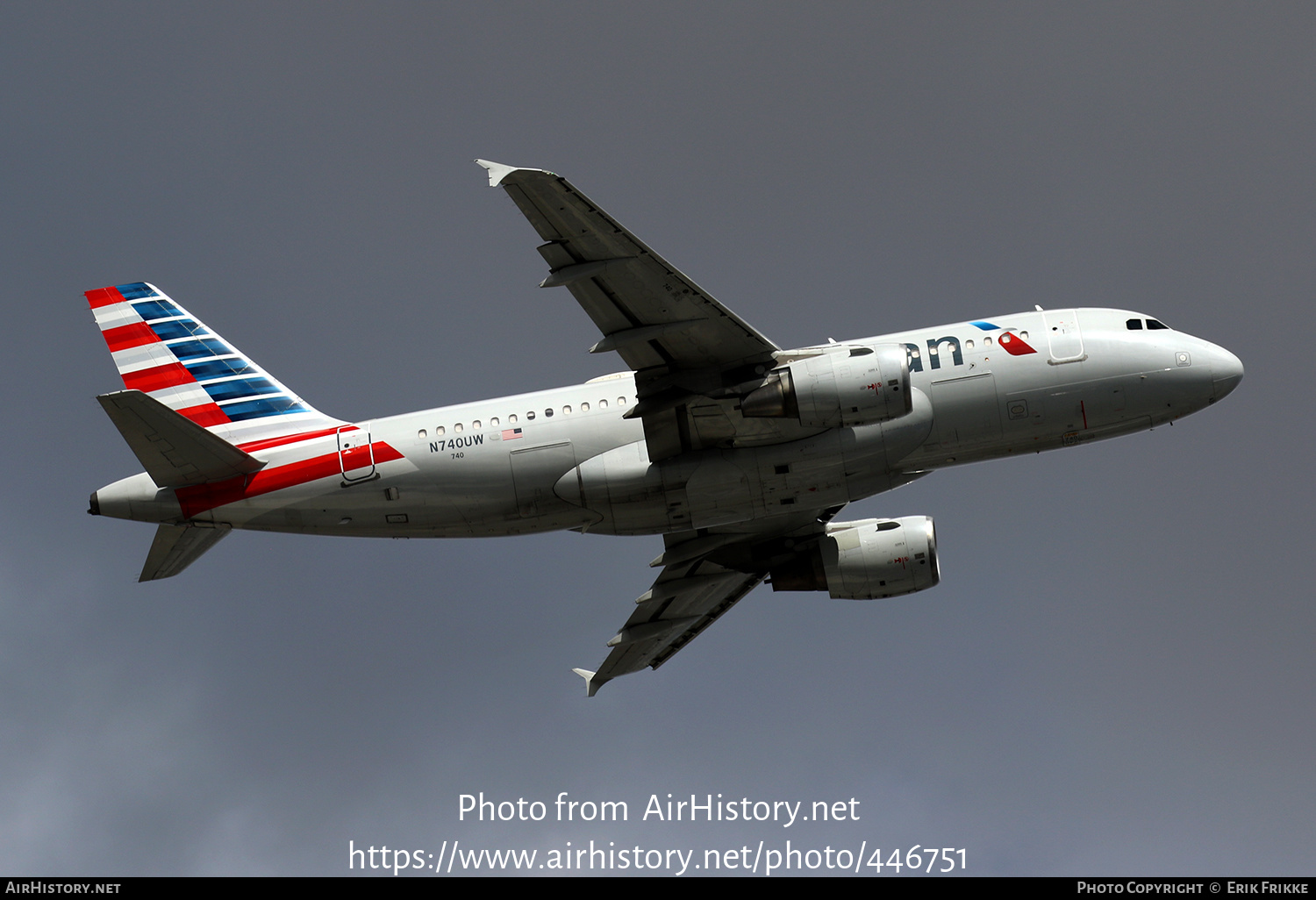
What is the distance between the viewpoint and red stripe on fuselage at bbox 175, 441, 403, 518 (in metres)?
36.1

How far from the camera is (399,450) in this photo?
3650 centimetres

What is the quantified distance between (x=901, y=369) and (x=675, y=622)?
Answer: 45.1 feet

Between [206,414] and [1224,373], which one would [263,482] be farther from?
[1224,373]

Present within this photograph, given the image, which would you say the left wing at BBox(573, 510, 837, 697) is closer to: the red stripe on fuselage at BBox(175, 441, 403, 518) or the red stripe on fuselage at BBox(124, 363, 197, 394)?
the red stripe on fuselage at BBox(175, 441, 403, 518)

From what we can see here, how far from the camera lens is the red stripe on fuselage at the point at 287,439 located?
37406 mm

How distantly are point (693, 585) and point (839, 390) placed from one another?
37.6 feet

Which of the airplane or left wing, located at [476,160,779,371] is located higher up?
left wing, located at [476,160,779,371]

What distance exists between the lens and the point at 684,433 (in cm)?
3581

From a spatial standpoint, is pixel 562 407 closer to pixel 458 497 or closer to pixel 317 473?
pixel 458 497

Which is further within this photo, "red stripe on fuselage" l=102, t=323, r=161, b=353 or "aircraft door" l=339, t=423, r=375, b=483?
"red stripe on fuselage" l=102, t=323, r=161, b=353

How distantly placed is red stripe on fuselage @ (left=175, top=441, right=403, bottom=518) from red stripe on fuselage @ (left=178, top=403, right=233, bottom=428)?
3449 mm

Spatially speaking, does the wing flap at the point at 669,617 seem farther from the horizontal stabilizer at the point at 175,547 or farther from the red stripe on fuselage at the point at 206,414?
the red stripe on fuselage at the point at 206,414

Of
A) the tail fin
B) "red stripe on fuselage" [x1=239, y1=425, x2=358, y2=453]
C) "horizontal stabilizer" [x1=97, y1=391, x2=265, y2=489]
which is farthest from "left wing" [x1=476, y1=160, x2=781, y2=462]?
"horizontal stabilizer" [x1=97, y1=391, x2=265, y2=489]

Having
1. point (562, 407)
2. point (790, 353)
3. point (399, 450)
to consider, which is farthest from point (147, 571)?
point (790, 353)
